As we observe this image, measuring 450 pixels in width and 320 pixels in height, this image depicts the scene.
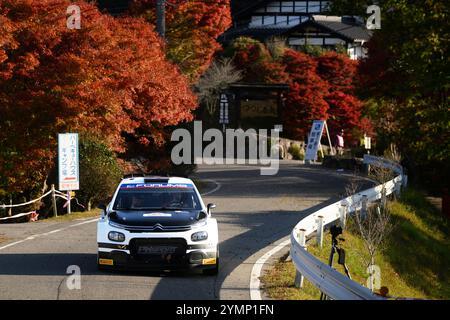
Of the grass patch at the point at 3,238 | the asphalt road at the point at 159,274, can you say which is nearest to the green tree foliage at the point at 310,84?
the asphalt road at the point at 159,274

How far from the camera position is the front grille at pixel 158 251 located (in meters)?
11.8

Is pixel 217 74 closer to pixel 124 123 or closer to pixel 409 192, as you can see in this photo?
pixel 409 192

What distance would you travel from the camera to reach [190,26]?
3922 cm

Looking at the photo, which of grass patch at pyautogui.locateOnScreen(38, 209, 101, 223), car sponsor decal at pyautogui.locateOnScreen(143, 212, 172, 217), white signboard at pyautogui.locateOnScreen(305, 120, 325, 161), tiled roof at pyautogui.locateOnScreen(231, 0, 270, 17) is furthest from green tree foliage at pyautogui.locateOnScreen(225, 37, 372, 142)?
car sponsor decal at pyautogui.locateOnScreen(143, 212, 172, 217)

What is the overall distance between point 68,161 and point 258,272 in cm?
971

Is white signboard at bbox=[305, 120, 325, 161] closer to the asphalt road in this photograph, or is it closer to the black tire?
the asphalt road

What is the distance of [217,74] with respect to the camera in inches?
2144

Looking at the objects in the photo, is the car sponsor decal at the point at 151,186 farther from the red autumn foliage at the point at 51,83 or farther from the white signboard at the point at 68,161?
the red autumn foliage at the point at 51,83

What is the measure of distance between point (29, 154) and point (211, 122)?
109ft

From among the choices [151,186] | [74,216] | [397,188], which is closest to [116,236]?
[151,186]

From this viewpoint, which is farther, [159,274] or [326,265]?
[159,274]

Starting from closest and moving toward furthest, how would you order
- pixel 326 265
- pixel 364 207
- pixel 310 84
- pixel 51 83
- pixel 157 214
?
pixel 326 265 → pixel 157 214 → pixel 364 207 → pixel 51 83 → pixel 310 84

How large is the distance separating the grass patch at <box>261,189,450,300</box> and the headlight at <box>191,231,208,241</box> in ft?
3.58

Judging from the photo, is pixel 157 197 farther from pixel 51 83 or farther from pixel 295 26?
pixel 295 26
